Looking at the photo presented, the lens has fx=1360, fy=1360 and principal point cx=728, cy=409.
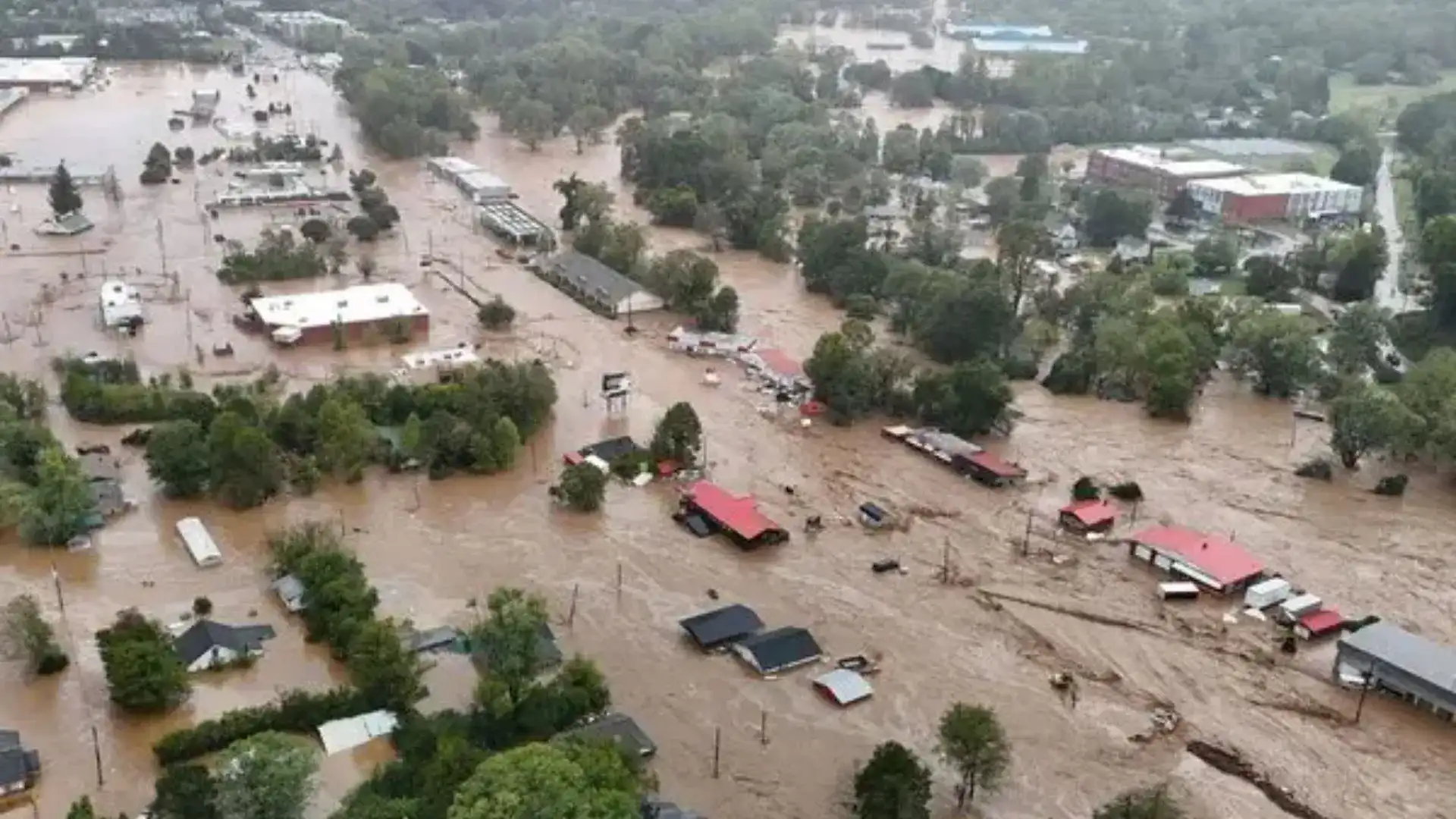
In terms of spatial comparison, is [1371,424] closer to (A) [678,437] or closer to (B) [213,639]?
(A) [678,437]

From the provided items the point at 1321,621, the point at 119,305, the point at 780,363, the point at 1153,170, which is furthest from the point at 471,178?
the point at 1321,621

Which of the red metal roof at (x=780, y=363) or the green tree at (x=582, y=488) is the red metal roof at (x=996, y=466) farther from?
the green tree at (x=582, y=488)

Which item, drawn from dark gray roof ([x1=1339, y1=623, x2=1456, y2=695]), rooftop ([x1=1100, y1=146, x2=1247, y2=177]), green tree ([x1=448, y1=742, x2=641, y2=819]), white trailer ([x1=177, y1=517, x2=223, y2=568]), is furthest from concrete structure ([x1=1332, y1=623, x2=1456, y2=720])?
rooftop ([x1=1100, y1=146, x2=1247, y2=177])

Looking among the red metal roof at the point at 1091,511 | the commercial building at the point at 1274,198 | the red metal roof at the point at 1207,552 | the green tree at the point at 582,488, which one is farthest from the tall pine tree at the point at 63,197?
the commercial building at the point at 1274,198

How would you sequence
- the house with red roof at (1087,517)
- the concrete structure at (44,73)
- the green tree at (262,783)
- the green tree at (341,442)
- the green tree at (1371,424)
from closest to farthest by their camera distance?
the green tree at (262,783) → the house with red roof at (1087,517) → the green tree at (341,442) → the green tree at (1371,424) → the concrete structure at (44,73)

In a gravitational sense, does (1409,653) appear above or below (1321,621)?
above

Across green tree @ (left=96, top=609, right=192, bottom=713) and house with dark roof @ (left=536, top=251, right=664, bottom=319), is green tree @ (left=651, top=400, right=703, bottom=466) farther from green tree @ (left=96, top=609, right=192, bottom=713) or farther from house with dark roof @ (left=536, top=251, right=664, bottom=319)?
green tree @ (left=96, top=609, right=192, bottom=713)

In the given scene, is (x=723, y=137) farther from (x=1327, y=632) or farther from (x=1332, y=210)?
(x=1327, y=632)
